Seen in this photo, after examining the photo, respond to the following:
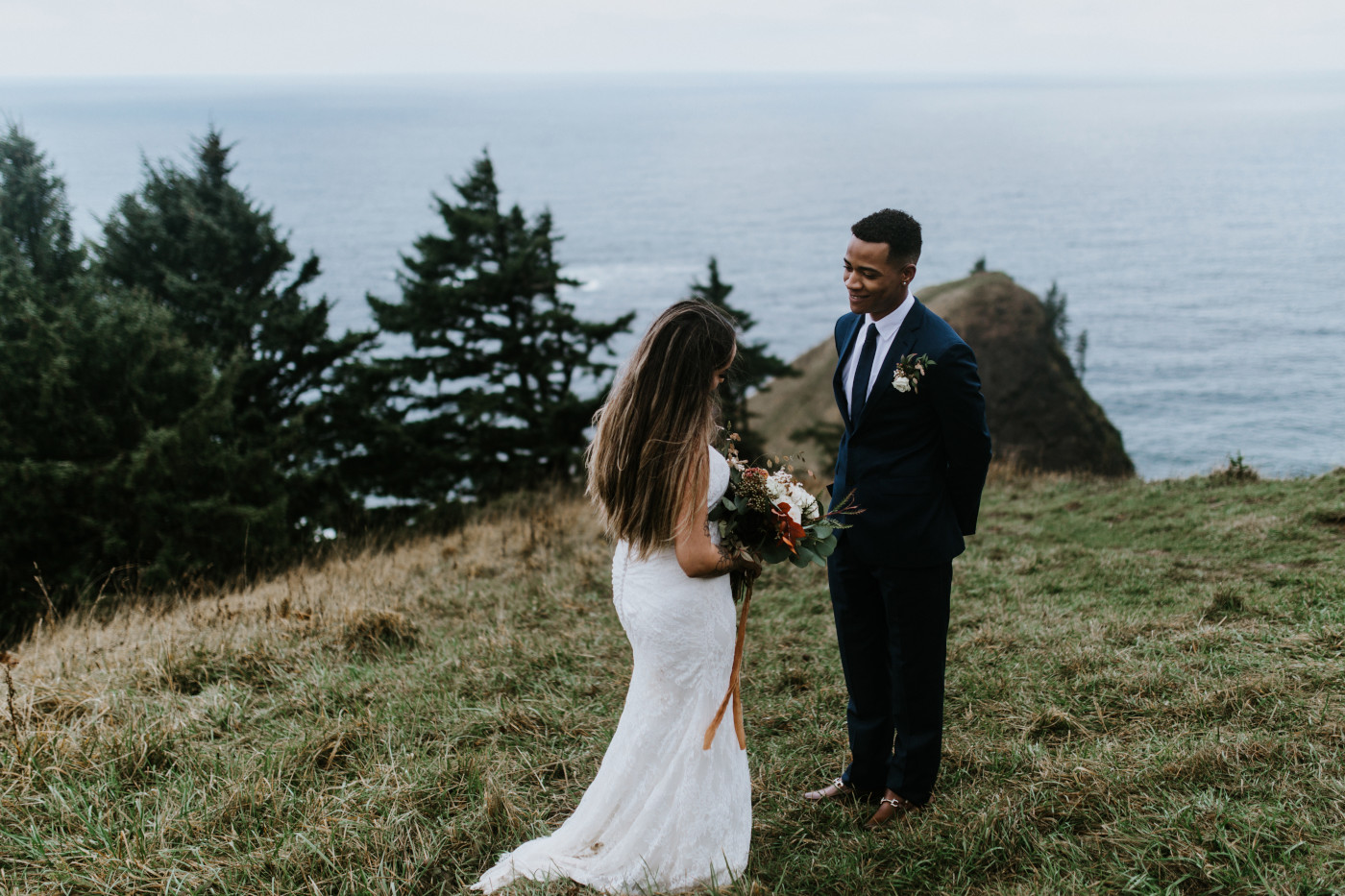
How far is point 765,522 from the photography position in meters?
3.44

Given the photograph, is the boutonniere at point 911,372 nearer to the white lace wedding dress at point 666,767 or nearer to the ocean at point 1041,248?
the white lace wedding dress at point 666,767

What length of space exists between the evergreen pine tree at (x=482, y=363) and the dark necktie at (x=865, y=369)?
64.5 feet

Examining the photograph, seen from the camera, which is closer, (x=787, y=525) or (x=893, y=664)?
(x=787, y=525)

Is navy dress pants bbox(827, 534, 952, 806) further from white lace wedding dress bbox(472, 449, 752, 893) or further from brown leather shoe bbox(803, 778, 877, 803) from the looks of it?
white lace wedding dress bbox(472, 449, 752, 893)

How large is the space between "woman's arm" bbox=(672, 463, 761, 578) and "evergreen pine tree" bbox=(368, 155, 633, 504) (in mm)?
19972

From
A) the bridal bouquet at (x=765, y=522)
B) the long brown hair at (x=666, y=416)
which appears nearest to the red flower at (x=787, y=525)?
the bridal bouquet at (x=765, y=522)

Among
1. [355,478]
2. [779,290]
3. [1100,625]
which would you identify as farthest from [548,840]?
[779,290]

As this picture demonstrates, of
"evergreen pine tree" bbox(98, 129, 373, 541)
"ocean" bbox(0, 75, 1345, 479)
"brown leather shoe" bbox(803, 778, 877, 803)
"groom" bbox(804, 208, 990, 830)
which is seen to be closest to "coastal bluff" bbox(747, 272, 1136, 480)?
"ocean" bbox(0, 75, 1345, 479)

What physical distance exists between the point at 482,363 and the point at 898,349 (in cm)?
2107

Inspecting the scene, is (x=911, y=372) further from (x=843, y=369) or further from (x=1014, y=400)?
(x=1014, y=400)

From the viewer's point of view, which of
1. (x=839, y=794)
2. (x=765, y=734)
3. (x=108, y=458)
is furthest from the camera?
(x=108, y=458)

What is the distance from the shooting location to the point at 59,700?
205 inches

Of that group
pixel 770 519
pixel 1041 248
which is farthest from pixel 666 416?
pixel 1041 248

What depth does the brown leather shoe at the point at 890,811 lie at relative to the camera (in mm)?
3895
